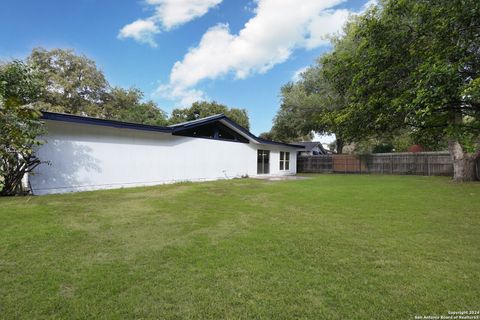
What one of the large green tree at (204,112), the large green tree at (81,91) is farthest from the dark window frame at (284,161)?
the large green tree at (81,91)

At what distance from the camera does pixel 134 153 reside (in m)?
10.0

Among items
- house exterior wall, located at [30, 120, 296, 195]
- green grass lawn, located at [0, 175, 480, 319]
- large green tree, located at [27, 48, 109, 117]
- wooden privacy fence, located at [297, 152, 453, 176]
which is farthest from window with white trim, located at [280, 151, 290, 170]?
large green tree, located at [27, 48, 109, 117]

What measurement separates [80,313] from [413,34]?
7.56 m

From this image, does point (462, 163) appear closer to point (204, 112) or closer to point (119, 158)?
point (119, 158)

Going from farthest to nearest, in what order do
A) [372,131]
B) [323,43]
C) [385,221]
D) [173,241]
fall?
[323,43], [372,131], [385,221], [173,241]

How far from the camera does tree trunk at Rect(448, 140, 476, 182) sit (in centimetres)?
1180

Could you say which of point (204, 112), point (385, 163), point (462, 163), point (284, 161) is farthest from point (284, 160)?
point (204, 112)

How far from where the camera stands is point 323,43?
17656 mm

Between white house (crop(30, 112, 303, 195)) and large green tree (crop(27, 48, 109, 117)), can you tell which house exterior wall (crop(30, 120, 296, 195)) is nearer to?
white house (crop(30, 112, 303, 195))

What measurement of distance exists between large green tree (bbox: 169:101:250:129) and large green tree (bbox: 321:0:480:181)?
24541 mm

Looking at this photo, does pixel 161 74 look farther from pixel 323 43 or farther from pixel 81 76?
pixel 323 43

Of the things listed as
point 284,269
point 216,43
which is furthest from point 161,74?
point 284,269

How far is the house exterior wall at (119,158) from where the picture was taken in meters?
8.01

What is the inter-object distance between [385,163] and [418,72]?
48.6 ft
